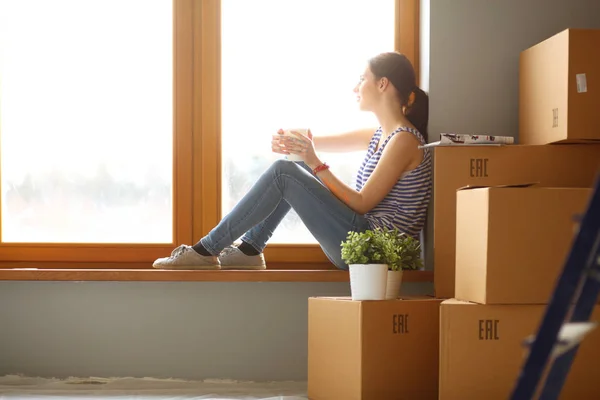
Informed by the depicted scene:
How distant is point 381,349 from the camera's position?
Result: 90.9 inches

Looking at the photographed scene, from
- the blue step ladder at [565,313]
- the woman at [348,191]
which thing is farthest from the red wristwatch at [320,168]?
the blue step ladder at [565,313]

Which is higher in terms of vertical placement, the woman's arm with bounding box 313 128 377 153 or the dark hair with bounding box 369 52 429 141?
the dark hair with bounding box 369 52 429 141

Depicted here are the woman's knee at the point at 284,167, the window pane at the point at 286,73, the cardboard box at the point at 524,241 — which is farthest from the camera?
the window pane at the point at 286,73

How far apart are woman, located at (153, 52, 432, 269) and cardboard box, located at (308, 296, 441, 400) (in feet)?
1.32

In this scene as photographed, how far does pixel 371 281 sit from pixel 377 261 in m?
0.08

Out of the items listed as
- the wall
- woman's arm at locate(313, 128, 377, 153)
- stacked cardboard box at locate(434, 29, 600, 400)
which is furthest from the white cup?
stacked cardboard box at locate(434, 29, 600, 400)

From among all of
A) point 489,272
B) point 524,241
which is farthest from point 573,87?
point 489,272

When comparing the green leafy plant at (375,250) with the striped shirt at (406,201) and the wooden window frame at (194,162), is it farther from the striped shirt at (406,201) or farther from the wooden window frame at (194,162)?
the wooden window frame at (194,162)

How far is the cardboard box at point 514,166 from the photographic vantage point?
8.03ft

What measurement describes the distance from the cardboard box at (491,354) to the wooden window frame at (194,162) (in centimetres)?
92

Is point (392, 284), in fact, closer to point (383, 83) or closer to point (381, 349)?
point (381, 349)

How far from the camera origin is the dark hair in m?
2.86

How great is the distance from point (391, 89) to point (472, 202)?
77 cm

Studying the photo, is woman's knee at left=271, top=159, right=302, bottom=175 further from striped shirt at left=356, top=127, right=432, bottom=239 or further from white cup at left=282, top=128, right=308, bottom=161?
striped shirt at left=356, top=127, right=432, bottom=239
